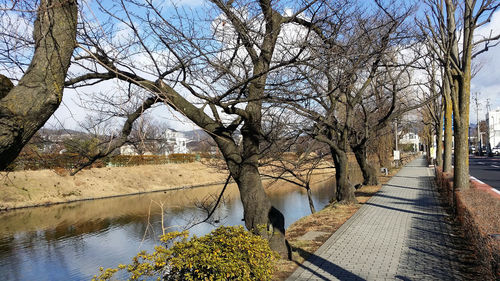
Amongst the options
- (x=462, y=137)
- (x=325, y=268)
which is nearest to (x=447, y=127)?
(x=462, y=137)

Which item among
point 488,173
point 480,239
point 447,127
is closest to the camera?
point 480,239

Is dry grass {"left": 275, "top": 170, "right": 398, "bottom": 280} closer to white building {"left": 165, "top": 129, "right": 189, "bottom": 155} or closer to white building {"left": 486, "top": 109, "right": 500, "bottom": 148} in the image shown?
white building {"left": 165, "top": 129, "right": 189, "bottom": 155}

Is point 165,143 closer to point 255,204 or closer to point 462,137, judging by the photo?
point 255,204

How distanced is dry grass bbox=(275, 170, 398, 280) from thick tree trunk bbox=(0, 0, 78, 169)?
464 cm

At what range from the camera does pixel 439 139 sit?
27875 millimetres

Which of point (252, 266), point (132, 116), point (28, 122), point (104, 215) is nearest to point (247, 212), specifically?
point (252, 266)

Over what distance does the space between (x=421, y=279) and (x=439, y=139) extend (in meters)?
24.6

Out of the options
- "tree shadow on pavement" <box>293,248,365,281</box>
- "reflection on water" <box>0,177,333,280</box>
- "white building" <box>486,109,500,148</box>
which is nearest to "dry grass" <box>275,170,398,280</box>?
"tree shadow on pavement" <box>293,248,365,281</box>

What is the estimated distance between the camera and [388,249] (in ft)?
26.0

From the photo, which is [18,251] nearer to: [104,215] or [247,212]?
[104,215]

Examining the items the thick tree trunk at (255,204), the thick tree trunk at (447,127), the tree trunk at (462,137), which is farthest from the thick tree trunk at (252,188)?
the thick tree trunk at (447,127)

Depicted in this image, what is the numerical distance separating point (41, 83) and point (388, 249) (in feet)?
23.5

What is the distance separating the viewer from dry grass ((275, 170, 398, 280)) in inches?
272

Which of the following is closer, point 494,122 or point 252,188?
point 252,188
